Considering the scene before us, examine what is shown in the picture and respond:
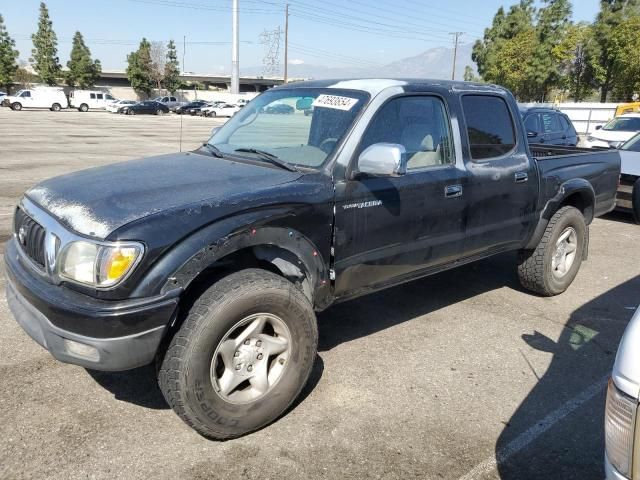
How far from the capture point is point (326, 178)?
3.25m

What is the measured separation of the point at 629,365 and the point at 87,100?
179ft

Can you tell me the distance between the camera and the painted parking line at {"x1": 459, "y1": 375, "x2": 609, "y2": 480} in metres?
2.75

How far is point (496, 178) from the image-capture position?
4234 mm

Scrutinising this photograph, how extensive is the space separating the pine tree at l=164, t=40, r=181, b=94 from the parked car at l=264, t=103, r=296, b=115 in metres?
77.3

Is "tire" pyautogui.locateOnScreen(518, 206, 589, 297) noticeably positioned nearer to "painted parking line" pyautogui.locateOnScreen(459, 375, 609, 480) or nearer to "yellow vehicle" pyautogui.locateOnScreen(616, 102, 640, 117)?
"painted parking line" pyautogui.locateOnScreen(459, 375, 609, 480)

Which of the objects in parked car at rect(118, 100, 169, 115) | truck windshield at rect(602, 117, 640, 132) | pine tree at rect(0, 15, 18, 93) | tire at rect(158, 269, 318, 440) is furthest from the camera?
pine tree at rect(0, 15, 18, 93)

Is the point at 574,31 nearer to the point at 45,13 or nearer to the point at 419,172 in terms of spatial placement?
the point at 419,172

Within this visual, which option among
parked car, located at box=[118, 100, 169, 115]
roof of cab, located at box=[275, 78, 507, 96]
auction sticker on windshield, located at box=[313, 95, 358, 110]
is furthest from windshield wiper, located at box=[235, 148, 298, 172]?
parked car, located at box=[118, 100, 169, 115]

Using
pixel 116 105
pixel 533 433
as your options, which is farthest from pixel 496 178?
pixel 116 105

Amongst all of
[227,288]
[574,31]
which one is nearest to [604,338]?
[227,288]

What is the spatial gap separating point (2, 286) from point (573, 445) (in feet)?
15.5

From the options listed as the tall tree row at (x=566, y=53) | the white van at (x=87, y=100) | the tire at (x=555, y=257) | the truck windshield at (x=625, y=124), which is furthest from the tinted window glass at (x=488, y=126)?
the white van at (x=87, y=100)

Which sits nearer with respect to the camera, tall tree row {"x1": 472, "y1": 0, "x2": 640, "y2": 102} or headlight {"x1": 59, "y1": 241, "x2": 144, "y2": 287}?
headlight {"x1": 59, "y1": 241, "x2": 144, "y2": 287}

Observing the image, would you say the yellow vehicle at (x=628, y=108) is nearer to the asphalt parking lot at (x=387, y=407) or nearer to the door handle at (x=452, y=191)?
the asphalt parking lot at (x=387, y=407)
